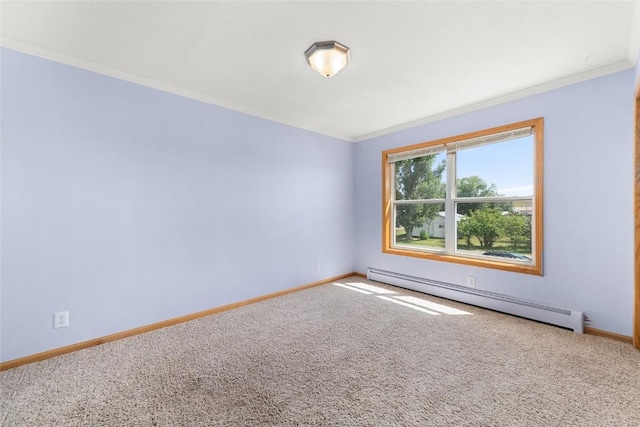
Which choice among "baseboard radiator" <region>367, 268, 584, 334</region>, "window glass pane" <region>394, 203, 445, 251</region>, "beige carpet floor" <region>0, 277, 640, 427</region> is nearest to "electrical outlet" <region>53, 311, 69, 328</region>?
"beige carpet floor" <region>0, 277, 640, 427</region>

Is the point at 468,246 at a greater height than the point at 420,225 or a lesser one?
lesser

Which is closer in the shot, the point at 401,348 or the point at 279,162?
the point at 401,348

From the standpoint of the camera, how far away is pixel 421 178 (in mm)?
3934

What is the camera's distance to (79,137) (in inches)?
87.0

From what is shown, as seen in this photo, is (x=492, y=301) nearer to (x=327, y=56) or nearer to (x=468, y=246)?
(x=468, y=246)

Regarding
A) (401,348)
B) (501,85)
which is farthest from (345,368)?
(501,85)

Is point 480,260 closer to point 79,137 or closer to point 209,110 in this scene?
point 209,110

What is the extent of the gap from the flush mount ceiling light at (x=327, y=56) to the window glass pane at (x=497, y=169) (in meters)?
2.16

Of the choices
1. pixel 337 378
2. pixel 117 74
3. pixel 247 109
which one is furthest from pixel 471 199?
pixel 117 74

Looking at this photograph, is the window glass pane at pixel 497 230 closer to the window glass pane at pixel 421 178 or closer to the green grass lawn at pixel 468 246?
the green grass lawn at pixel 468 246

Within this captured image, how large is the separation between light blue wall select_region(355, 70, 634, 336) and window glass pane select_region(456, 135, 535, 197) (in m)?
0.24

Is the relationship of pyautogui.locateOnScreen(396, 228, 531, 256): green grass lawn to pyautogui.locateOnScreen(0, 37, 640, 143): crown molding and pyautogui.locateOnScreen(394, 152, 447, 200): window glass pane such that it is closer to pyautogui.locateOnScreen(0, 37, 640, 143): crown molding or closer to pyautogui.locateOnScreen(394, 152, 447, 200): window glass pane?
pyautogui.locateOnScreen(394, 152, 447, 200): window glass pane

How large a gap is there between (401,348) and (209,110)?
3036mm

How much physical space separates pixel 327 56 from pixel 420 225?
2768 mm
